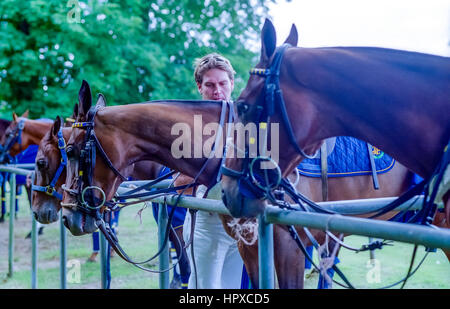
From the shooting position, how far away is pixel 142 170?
4797 millimetres

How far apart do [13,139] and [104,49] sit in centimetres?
434

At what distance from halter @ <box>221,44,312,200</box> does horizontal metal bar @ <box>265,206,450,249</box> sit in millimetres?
318

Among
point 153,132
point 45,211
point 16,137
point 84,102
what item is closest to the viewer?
point 153,132

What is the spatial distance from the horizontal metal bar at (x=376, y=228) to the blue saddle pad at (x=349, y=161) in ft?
5.54

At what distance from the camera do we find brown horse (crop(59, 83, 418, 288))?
9.75ft

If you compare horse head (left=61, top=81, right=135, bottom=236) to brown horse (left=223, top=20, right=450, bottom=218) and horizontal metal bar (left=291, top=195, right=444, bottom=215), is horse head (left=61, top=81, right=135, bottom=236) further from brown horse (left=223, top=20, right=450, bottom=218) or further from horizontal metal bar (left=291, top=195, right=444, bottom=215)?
horizontal metal bar (left=291, top=195, right=444, bottom=215)

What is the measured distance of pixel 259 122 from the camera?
213cm

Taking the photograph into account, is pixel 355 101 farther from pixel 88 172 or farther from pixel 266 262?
pixel 88 172

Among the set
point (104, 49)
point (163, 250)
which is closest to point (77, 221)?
point (163, 250)

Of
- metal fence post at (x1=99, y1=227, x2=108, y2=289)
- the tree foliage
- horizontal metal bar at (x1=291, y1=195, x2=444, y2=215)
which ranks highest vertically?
the tree foliage

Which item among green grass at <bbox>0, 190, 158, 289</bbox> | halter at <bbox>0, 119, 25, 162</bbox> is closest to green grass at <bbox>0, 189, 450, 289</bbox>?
green grass at <bbox>0, 190, 158, 289</bbox>

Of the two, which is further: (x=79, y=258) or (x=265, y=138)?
(x=79, y=258)

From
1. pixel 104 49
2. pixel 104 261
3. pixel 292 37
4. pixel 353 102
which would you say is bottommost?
pixel 104 261
